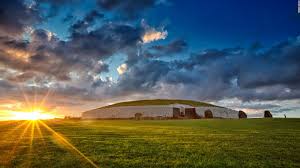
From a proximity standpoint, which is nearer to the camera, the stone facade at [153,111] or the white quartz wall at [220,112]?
the stone facade at [153,111]

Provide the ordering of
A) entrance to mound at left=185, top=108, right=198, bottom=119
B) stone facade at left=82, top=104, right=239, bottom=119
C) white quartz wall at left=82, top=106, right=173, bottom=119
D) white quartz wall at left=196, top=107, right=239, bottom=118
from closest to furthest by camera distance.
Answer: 1. entrance to mound at left=185, top=108, right=198, bottom=119
2. stone facade at left=82, top=104, right=239, bottom=119
3. white quartz wall at left=82, top=106, right=173, bottom=119
4. white quartz wall at left=196, top=107, right=239, bottom=118

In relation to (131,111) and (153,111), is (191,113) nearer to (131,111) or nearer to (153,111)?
(153,111)

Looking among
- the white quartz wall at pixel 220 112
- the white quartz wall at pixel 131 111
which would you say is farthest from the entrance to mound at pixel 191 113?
the white quartz wall at pixel 220 112

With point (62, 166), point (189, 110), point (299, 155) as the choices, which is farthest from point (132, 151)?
point (189, 110)

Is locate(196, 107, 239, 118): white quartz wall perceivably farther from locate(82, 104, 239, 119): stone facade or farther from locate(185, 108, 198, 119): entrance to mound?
locate(185, 108, 198, 119): entrance to mound

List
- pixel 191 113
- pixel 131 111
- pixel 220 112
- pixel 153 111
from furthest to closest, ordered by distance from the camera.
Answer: pixel 220 112
pixel 131 111
pixel 153 111
pixel 191 113

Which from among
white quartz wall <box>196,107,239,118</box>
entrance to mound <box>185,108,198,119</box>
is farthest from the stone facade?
entrance to mound <box>185,108,198,119</box>

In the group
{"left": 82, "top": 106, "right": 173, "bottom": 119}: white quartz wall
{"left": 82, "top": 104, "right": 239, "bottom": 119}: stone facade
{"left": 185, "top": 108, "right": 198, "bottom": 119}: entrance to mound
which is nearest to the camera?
{"left": 185, "top": 108, "right": 198, "bottom": 119}: entrance to mound

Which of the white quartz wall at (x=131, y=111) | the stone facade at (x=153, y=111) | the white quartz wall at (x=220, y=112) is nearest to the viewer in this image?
the stone facade at (x=153, y=111)

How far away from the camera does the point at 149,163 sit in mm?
7836

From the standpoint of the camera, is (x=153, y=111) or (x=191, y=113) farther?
(x=153, y=111)

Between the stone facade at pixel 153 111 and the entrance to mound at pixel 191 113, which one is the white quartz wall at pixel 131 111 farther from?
the entrance to mound at pixel 191 113

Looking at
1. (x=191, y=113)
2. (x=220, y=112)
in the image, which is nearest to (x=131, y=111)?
(x=191, y=113)

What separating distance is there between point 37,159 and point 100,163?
2251 mm
